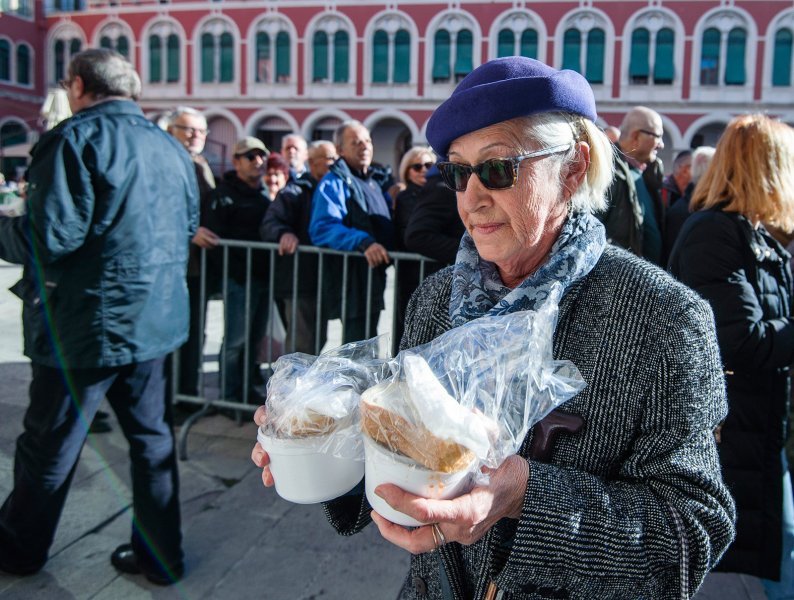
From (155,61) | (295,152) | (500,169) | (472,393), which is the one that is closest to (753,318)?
(500,169)

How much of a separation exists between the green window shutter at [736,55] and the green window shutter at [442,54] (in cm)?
1221

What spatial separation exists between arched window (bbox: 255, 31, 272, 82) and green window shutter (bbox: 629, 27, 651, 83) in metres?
17.2

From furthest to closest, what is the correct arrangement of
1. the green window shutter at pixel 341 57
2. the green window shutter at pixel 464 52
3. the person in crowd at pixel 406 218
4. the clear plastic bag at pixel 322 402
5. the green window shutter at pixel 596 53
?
the green window shutter at pixel 341 57
the green window shutter at pixel 464 52
the green window shutter at pixel 596 53
the person in crowd at pixel 406 218
the clear plastic bag at pixel 322 402

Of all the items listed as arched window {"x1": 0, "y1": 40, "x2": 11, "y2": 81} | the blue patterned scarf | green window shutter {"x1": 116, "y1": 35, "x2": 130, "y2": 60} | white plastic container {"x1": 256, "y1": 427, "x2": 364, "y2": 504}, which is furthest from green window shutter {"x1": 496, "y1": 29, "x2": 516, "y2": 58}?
white plastic container {"x1": 256, "y1": 427, "x2": 364, "y2": 504}

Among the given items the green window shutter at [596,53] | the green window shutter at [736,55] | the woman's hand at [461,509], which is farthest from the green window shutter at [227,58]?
the woman's hand at [461,509]

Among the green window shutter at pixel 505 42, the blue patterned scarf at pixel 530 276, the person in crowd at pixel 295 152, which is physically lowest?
the blue patterned scarf at pixel 530 276

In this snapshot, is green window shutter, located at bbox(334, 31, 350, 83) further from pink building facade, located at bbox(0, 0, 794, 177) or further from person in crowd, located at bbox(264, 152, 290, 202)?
person in crowd, located at bbox(264, 152, 290, 202)

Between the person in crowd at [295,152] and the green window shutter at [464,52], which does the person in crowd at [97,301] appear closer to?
the person in crowd at [295,152]

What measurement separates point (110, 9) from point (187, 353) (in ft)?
119

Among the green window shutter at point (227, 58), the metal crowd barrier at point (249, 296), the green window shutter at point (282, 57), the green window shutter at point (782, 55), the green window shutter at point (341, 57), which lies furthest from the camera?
the green window shutter at point (227, 58)

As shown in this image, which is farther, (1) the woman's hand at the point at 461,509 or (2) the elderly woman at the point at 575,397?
(2) the elderly woman at the point at 575,397

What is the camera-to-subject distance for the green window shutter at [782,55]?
29.3 metres

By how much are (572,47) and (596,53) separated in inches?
43.4

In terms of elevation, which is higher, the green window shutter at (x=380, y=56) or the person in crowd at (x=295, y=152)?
the green window shutter at (x=380, y=56)
